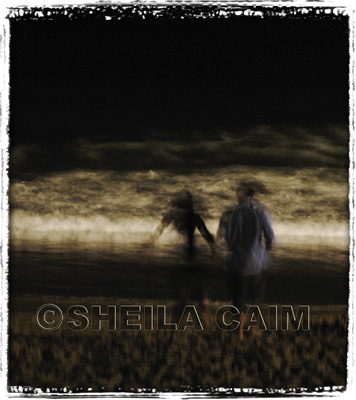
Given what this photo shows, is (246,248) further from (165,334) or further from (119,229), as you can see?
(119,229)

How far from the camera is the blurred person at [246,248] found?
16.5ft

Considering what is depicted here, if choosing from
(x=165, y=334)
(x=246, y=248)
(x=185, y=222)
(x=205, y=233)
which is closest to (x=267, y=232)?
(x=246, y=248)

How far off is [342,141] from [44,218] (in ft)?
9.63

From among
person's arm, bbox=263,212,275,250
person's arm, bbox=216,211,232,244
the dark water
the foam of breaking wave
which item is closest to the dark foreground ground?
the dark water

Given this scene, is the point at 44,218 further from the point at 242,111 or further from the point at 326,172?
the point at 326,172

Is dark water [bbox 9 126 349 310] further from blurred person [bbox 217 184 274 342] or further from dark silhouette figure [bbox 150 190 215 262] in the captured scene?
blurred person [bbox 217 184 274 342]

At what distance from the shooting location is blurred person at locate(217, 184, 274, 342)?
5.04 metres

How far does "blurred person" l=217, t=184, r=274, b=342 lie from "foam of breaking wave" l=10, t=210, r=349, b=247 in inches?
16.2

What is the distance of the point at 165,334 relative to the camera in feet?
16.7

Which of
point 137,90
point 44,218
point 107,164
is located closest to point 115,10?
point 137,90

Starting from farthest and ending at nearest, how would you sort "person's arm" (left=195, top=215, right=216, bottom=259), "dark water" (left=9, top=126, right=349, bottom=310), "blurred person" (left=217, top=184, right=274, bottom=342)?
"dark water" (left=9, top=126, right=349, bottom=310), "person's arm" (left=195, top=215, right=216, bottom=259), "blurred person" (left=217, top=184, right=274, bottom=342)

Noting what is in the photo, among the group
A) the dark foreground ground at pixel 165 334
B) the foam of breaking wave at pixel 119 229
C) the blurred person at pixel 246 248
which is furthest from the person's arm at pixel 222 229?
the dark foreground ground at pixel 165 334

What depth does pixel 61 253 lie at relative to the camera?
5602mm

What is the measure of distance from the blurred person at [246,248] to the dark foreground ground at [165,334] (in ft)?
0.78
